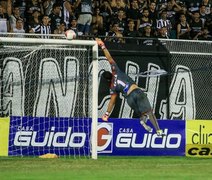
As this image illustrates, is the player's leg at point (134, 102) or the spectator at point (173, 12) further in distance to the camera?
the spectator at point (173, 12)

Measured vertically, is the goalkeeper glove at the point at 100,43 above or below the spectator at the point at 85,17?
below

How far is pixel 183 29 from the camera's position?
21984 millimetres

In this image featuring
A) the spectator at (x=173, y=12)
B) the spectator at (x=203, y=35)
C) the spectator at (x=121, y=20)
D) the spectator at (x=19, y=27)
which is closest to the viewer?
the spectator at (x=19, y=27)

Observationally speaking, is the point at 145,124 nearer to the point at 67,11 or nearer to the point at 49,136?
the point at 49,136

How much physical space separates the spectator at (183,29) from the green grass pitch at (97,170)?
746 cm

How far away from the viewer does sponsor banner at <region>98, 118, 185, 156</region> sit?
57.4 ft

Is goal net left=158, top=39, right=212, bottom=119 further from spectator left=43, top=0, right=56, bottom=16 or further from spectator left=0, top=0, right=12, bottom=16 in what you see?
spectator left=0, top=0, right=12, bottom=16

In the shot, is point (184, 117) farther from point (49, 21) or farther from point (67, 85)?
point (49, 21)

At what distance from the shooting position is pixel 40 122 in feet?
55.6

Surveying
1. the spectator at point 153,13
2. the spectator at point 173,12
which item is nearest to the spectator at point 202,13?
the spectator at point 173,12

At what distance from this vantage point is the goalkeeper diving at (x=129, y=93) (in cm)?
1797

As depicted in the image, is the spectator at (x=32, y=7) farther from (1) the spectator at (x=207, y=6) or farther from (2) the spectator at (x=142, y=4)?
(1) the spectator at (x=207, y=6)

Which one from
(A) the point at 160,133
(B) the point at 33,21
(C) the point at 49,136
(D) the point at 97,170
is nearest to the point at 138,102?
(A) the point at 160,133

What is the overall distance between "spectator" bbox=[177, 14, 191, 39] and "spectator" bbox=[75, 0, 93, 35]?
2.94 meters
